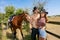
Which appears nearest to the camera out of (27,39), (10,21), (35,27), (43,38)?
(43,38)

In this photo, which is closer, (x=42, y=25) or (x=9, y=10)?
(x=42, y=25)

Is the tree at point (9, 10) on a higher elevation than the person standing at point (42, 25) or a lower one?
higher

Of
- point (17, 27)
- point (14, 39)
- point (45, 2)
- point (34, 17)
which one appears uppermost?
point (45, 2)

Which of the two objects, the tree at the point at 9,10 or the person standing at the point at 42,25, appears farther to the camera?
the tree at the point at 9,10

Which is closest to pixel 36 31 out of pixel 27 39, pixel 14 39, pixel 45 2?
pixel 27 39

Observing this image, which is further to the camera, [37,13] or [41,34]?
[37,13]

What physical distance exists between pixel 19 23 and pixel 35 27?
3.89 meters

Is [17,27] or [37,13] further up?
[37,13]

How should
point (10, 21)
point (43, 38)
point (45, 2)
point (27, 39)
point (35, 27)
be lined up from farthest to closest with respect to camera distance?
1. point (45, 2)
2. point (10, 21)
3. point (27, 39)
4. point (35, 27)
5. point (43, 38)

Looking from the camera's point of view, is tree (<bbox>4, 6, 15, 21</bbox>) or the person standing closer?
the person standing

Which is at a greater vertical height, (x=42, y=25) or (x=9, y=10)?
(x=9, y=10)

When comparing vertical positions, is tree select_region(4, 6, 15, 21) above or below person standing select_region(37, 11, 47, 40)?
above

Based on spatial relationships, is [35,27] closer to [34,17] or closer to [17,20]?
[34,17]

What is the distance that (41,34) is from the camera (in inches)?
212
